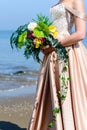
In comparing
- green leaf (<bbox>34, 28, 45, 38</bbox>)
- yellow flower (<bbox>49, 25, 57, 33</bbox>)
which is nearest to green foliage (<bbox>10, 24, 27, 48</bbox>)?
green leaf (<bbox>34, 28, 45, 38</bbox>)

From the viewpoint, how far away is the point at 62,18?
503 centimetres

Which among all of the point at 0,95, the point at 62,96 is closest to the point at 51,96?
the point at 62,96

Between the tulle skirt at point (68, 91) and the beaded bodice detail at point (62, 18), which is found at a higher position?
the beaded bodice detail at point (62, 18)

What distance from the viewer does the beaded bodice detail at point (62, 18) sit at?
16.5 ft

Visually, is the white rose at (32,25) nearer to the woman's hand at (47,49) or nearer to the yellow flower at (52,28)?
the yellow flower at (52,28)

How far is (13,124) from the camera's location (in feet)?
21.9

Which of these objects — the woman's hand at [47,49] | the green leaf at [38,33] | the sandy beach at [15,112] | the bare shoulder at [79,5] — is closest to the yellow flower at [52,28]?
the green leaf at [38,33]

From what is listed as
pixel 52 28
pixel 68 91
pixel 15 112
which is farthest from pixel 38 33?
pixel 15 112

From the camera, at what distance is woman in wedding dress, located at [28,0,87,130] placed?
5.01 m

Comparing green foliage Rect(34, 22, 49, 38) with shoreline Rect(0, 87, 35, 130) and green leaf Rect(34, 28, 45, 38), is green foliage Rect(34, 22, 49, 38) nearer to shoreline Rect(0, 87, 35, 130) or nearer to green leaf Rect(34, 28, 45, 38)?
green leaf Rect(34, 28, 45, 38)

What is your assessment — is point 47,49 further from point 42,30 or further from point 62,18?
point 62,18

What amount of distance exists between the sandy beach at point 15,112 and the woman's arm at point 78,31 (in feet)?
6.24

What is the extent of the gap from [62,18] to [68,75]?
0.61 m

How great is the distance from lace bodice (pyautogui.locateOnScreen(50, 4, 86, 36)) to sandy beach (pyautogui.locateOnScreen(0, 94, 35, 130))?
1.89m
